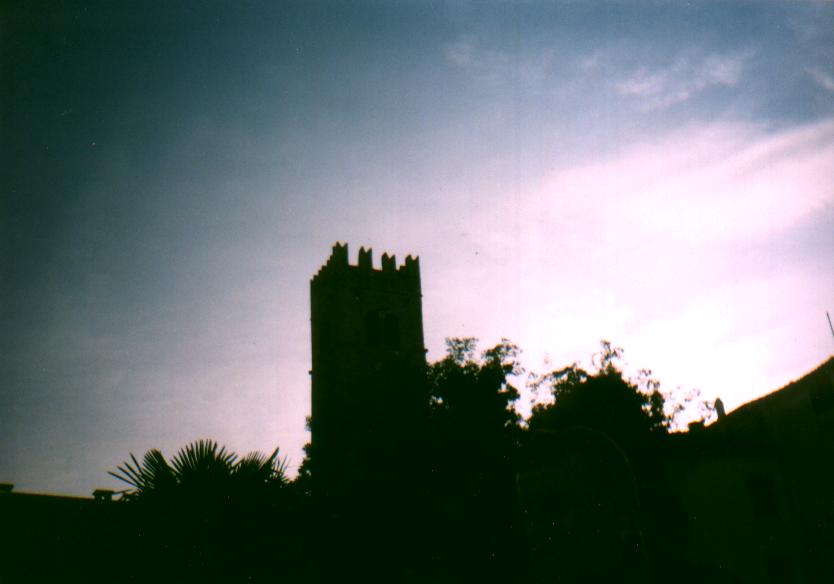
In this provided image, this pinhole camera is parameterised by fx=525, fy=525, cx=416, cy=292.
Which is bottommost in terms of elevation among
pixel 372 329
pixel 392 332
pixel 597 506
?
pixel 597 506

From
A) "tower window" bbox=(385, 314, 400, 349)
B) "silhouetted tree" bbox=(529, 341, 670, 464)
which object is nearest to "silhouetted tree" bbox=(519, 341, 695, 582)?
"silhouetted tree" bbox=(529, 341, 670, 464)

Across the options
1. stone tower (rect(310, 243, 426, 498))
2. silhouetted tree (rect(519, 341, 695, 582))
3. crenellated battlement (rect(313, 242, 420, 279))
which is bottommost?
silhouetted tree (rect(519, 341, 695, 582))

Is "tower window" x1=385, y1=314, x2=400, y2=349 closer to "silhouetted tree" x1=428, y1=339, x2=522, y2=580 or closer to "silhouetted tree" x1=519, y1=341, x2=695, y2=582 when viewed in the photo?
"silhouetted tree" x1=428, y1=339, x2=522, y2=580

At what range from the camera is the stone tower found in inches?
1213

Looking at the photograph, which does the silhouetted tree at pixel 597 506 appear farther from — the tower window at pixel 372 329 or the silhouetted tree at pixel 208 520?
the tower window at pixel 372 329

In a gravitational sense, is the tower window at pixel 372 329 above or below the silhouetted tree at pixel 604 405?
above

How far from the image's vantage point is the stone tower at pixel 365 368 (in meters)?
30.8

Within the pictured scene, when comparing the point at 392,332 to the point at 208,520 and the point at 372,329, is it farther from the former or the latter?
the point at 208,520

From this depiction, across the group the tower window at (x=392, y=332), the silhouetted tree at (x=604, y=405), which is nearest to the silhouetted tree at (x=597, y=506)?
the silhouetted tree at (x=604, y=405)

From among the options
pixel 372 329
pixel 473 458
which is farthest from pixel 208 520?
pixel 372 329

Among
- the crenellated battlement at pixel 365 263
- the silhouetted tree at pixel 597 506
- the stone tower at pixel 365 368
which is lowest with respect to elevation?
the silhouetted tree at pixel 597 506

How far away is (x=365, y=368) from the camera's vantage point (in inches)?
1522

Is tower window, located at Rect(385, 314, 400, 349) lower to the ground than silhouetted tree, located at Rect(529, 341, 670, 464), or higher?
higher

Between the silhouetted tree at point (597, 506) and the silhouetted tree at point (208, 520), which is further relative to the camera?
the silhouetted tree at point (597, 506)
